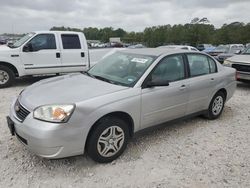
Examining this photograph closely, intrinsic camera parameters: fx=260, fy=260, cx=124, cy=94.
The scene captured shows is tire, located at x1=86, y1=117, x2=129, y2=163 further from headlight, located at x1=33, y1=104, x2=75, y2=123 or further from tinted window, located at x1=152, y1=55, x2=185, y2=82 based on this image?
tinted window, located at x1=152, y1=55, x2=185, y2=82

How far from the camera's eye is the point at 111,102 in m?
3.40

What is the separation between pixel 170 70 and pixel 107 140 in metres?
1.68

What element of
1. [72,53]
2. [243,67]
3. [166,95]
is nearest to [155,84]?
[166,95]

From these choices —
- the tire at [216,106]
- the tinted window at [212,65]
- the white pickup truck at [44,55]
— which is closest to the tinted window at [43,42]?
the white pickup truck at [44,55]

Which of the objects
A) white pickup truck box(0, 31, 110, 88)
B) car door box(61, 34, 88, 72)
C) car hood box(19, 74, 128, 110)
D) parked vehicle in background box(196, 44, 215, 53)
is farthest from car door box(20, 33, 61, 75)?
parked vehicle in background box(196, 44, 215, 53)

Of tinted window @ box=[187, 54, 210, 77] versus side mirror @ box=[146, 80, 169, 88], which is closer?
side mirror @ box=[146, 80, 169, 88]

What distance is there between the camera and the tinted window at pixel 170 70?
409 cm

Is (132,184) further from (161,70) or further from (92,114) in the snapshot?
(161,70)

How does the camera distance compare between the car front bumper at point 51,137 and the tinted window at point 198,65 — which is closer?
the car front bumper at point 51,137

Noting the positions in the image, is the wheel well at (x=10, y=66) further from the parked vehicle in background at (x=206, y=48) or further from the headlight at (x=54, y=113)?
the parked vehicle in background at (x=206, y=48)

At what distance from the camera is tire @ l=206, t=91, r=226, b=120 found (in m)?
5.31

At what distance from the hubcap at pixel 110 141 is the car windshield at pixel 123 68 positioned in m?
0.71

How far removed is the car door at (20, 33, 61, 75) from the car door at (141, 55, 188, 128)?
209 inches

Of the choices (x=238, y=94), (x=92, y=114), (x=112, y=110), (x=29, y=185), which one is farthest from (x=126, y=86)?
(x=238, y=94)
